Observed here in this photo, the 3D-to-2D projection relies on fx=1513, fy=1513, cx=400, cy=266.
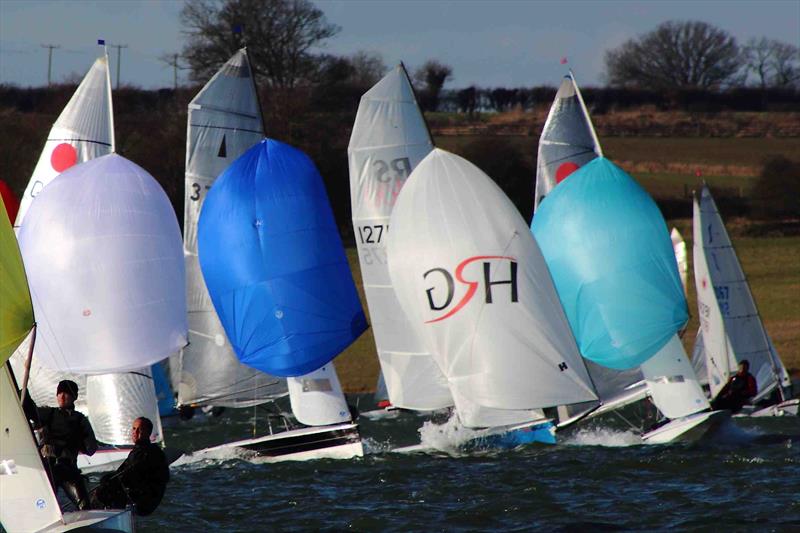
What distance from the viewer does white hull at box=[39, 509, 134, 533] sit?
11883 mm

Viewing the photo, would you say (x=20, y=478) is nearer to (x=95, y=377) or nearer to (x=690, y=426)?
(x=95, y=377)

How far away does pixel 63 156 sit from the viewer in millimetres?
21906

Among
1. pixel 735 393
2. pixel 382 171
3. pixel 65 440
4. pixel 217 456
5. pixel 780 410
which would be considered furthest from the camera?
pixel 780 410

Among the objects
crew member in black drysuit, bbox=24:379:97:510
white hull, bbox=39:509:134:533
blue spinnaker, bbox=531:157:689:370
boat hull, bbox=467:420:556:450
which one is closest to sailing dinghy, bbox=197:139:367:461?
boat hull, bbox=467:420:556:450

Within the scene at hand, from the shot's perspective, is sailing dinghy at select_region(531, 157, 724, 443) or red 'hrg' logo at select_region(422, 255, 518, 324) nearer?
red 'hrg' logo at select_region(422, 255, 518, 324)

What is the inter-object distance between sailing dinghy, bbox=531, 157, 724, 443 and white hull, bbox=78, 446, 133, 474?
6261 mm

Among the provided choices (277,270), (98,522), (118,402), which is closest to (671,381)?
(277,270)

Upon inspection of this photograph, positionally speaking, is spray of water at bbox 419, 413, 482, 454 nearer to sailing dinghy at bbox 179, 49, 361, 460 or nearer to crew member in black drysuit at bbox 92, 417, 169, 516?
sailing dinghy at bbox 179, 49, 361, 460

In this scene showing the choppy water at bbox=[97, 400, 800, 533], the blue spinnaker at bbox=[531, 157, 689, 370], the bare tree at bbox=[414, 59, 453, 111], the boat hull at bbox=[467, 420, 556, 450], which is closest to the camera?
the choppy water at bbox=[97, 400, 800, 533]

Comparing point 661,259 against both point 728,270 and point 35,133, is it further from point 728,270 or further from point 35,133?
point 35,133

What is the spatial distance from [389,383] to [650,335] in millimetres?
3550

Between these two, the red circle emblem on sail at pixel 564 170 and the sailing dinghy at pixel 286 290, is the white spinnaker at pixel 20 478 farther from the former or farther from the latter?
the red circle emblem on sail at pixel 564 170

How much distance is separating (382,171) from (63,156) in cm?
475

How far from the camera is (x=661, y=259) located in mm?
20109
